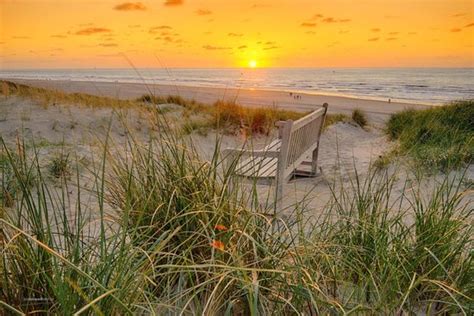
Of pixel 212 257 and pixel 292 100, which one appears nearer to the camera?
pixel 212 257

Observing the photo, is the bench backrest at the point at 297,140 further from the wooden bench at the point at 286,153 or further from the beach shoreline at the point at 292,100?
the beach shoreline at the point at 292,100

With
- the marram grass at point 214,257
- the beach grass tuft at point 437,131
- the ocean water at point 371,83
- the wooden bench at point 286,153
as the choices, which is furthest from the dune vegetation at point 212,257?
the ocean water at point 371,83

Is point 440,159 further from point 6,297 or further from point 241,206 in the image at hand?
point 6,297

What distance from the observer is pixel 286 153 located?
416 cm

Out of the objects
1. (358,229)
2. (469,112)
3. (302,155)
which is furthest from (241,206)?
(469,112)

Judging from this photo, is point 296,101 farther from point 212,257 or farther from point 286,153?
point 212,257

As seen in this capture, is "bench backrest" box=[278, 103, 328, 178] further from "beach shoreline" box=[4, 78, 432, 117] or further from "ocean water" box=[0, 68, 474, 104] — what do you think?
"beach shoreline" box=[4, 78, 432, 117]

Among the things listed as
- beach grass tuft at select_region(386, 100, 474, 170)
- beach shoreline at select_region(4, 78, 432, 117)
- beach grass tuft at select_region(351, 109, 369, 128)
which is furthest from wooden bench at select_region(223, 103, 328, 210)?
beach shoreline at select_region(4, 78, 432, 117)

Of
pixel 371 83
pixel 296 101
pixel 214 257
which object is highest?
pixel 371 83

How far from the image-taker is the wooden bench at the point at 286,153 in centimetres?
391

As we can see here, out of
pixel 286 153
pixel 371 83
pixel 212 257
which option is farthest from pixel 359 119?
pixel 371 83

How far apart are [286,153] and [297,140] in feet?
2.66

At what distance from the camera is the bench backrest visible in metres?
4.17

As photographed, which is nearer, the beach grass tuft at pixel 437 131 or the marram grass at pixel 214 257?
the marram grass at pixel 214 257
